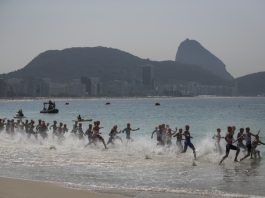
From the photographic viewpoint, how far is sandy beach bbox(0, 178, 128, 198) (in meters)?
12.1

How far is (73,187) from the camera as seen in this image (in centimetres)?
1368

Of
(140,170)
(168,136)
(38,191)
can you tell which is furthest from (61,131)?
(38,191)

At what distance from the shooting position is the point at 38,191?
1260cm

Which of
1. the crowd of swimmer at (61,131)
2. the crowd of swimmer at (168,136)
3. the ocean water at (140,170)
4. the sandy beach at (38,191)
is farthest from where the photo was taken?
the crowd of swimmer at (61,131)

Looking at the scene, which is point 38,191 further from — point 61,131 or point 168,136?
point 61,131

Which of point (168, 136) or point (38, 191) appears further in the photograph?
point (168, 136)

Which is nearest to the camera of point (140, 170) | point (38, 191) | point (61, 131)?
point (38, 191)

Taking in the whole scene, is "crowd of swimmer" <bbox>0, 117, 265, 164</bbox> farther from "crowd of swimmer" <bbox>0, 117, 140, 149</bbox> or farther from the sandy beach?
the sandy beach

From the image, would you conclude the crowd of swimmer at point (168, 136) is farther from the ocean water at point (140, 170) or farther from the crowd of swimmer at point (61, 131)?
the ocean water at point (140, 170)

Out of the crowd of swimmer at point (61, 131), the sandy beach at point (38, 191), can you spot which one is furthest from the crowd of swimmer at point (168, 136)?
the sandy beach at point (38, 191)

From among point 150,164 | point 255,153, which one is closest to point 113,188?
point 150,164

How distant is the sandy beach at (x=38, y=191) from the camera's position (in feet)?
39.7

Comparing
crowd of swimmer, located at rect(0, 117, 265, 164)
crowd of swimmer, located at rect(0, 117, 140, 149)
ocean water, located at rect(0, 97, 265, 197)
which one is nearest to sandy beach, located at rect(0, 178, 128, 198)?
ocean water, located at rect(0, 97, 265, 197)

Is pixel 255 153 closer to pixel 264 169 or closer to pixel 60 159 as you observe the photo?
pixel 264 169
